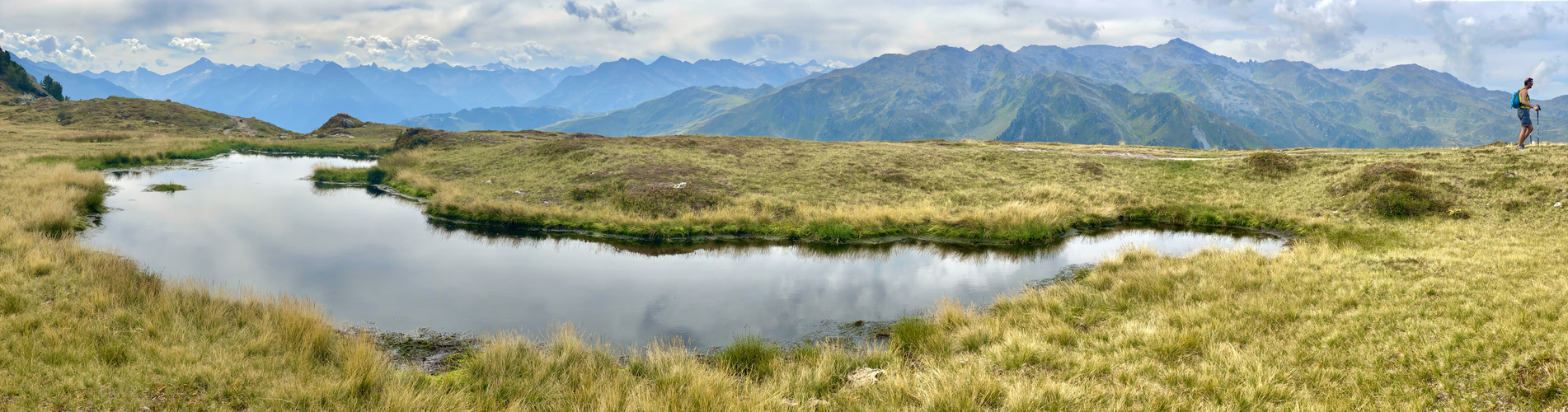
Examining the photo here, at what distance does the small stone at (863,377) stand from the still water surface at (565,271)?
12.0 feet

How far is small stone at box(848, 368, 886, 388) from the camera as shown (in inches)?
361

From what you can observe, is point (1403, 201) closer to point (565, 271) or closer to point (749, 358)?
point (749, 358)

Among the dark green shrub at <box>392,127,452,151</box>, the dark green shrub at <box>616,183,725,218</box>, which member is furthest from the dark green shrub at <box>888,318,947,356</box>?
the dark green shrub at <box>392,127,452,151</box>

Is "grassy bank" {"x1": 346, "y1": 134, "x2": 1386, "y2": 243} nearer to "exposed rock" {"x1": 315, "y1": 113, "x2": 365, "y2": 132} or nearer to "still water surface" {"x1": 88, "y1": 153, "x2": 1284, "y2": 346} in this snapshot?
"still water surface" {"x1": 88, "y1": 153, "x2": 1284, "y2": 346}

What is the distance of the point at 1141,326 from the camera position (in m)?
10.9

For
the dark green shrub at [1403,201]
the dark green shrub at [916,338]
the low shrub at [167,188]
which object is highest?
the dark green shrub at [1403,201]

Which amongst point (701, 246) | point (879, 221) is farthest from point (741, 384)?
point (879, 221)

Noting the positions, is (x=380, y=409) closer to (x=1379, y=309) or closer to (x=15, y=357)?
(x=15, y=357)

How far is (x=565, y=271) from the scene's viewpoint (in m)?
19.4

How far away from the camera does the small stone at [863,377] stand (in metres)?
9.17

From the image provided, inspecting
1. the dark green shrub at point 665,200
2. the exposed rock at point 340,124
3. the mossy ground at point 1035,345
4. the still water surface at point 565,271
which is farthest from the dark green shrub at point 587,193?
the exposed rock at point 340,124

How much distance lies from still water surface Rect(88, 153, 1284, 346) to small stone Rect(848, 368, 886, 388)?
3671 millimetres

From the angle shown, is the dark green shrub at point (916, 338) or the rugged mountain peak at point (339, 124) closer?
the dark green shrub at point (916, 338)

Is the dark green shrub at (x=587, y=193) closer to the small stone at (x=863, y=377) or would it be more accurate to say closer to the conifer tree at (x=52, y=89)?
the small stone at (x=863, y=377)
